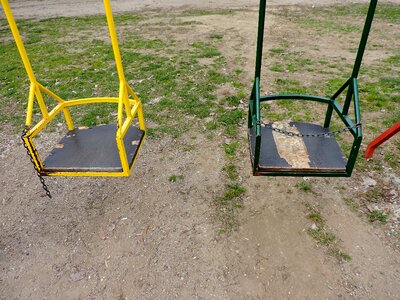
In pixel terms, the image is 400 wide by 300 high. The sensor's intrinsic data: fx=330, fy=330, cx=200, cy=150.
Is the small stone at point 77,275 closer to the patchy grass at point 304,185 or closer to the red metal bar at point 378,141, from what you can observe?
the patchy grass at point 304,185

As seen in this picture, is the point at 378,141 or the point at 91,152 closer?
the point at 91,152

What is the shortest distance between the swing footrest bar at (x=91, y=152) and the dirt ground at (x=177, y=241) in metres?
0.74

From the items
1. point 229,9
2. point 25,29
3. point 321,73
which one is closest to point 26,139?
point 321,73

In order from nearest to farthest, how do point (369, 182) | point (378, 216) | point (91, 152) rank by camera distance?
1. point (91, 152)
2. point (378, 216)
3. point (369, 182)

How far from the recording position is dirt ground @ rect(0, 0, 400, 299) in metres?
2.86

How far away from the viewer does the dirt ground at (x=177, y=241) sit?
112 inches

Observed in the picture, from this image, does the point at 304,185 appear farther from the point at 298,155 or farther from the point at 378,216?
the point at 298,155

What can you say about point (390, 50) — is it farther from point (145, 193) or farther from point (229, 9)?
point (145, 193)

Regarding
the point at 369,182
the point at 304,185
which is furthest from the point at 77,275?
the point at 369,182

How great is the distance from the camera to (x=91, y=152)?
318 cm

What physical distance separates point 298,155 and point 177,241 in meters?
1.43

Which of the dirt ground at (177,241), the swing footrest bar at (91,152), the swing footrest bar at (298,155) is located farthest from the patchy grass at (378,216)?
the swing footrest bar at (91,152)

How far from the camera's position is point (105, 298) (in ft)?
9.21

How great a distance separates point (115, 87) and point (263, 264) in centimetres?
458
